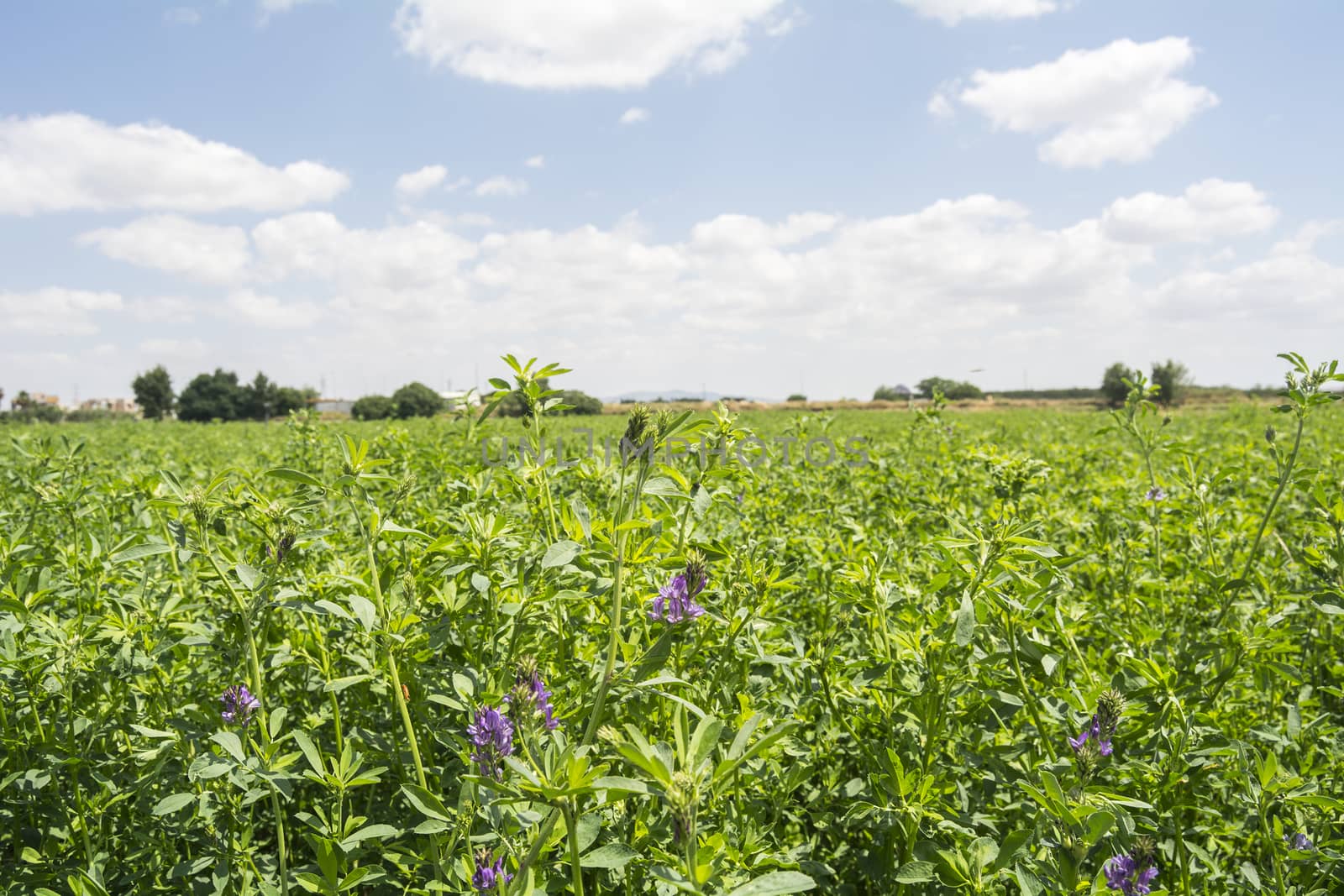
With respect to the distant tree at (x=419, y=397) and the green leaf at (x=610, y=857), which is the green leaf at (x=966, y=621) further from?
the distant tree at (x=419, y=397)

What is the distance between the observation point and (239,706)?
5.57 ft

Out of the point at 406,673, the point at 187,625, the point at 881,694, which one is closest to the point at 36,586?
the point at 187,625

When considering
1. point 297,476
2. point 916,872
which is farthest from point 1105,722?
point 297,476

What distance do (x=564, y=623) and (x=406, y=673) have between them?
0.43 meters

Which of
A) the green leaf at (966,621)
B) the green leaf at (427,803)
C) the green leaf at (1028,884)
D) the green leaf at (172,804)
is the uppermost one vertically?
the green leaf at (966,621)

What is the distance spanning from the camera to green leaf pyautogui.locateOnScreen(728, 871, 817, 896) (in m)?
0.93

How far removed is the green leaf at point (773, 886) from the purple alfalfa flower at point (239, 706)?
1.27 meters

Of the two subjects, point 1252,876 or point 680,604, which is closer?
point 680,604

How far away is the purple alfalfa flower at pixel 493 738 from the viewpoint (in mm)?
1337

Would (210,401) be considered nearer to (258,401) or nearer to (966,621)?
(258,401)

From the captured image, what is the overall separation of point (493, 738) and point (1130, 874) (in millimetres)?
1415

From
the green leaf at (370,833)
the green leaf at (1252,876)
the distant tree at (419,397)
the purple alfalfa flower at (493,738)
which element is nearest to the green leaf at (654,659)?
the purple alfalfa flower at (493,738)

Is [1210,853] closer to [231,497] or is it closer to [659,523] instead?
[659,523]

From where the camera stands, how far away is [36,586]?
2229 mm
